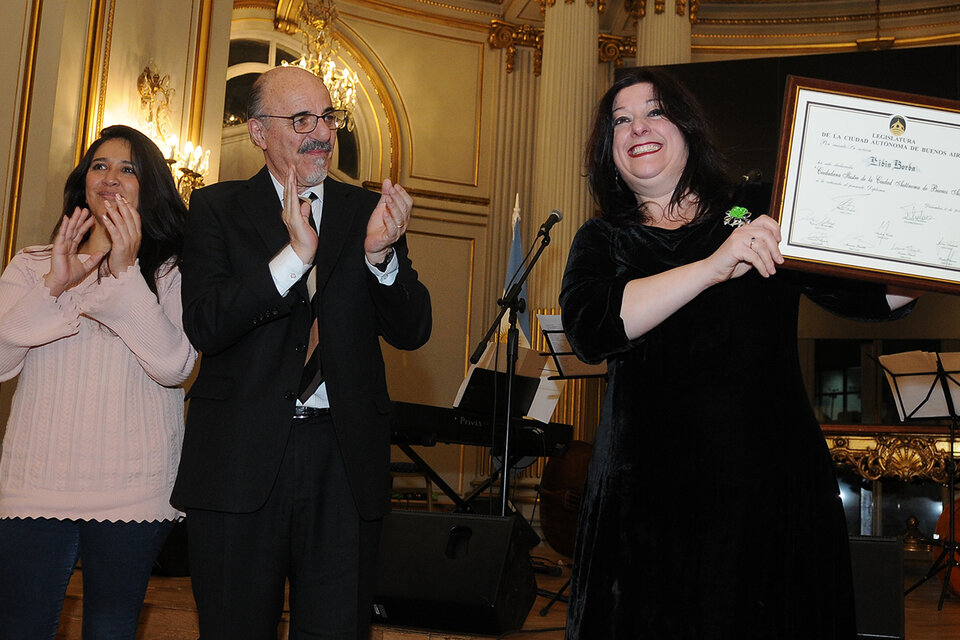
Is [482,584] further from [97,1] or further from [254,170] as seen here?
[254,170]

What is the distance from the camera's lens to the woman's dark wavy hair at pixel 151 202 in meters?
2.32

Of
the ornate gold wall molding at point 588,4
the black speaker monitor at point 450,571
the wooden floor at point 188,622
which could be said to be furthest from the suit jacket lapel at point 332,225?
the ornate gold wall molding at point 588,4

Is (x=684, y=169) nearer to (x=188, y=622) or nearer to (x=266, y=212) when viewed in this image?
(x=266, y=212)

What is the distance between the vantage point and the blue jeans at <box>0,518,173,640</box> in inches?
79.8

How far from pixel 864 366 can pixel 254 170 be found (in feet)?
20.3

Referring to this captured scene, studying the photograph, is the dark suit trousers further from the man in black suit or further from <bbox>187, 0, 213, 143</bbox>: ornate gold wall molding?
<bbox>187, 0, 213, 143</bbox>: ornate gold wall molding

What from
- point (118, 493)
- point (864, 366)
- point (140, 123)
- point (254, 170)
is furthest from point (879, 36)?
point (118, 493)

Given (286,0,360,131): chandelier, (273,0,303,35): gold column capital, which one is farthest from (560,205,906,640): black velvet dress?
(273,0,303,35): gold column capital

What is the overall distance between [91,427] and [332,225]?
76 centimetres

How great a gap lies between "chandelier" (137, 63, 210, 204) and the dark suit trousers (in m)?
4.16

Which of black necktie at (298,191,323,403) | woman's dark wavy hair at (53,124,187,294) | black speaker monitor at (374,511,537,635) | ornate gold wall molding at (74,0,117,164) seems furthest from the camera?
ornate gold wall molding at (74,0,117,164)

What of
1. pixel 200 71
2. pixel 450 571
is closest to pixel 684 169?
pixel 450 571

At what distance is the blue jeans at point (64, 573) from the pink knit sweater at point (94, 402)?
0.11ft

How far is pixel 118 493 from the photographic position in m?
2.08
